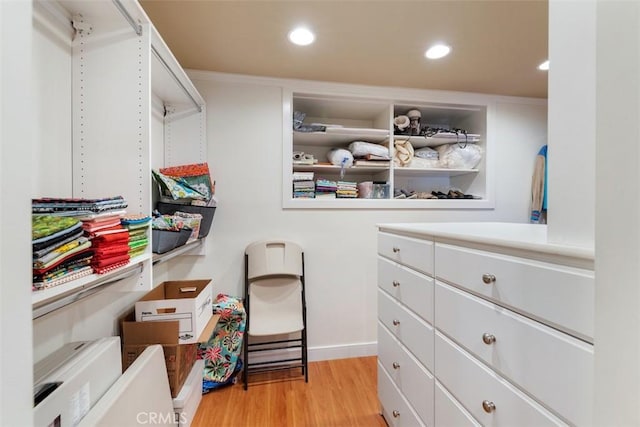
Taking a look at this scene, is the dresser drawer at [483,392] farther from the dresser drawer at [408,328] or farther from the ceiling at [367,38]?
the ceiling at [367,38]

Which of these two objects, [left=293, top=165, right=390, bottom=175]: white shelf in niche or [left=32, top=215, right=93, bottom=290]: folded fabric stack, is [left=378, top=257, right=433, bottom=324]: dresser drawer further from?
[left=32, top=215, right=93, bottom=290]: folded fabric stack

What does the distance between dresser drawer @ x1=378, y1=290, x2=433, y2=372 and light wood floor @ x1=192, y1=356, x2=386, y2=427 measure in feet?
2.02

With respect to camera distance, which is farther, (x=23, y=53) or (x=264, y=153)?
(x=264, y=153)

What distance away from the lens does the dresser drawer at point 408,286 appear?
3.59 ft

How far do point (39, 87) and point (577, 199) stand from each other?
5.44 ft

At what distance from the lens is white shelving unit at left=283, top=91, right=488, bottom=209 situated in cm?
211

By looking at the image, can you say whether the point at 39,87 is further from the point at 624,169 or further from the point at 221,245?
the point at 624,169

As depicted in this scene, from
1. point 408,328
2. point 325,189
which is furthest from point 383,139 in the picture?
point 408,328

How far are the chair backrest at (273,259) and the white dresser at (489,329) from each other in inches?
33.2

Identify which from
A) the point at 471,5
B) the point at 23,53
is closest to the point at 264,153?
the point at 471,5

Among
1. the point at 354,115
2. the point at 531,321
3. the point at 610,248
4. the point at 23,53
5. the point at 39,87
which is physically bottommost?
the point at 531,321

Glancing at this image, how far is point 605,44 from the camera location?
0.37 meters

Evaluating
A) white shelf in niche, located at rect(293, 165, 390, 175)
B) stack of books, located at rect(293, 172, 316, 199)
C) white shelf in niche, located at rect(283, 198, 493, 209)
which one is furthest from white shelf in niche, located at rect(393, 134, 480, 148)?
stack of books, located at rect(293, 172, 316, 199)

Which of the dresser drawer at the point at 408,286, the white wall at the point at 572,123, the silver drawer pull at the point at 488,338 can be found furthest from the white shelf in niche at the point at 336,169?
the silver drawer pull at the point at 488,338
